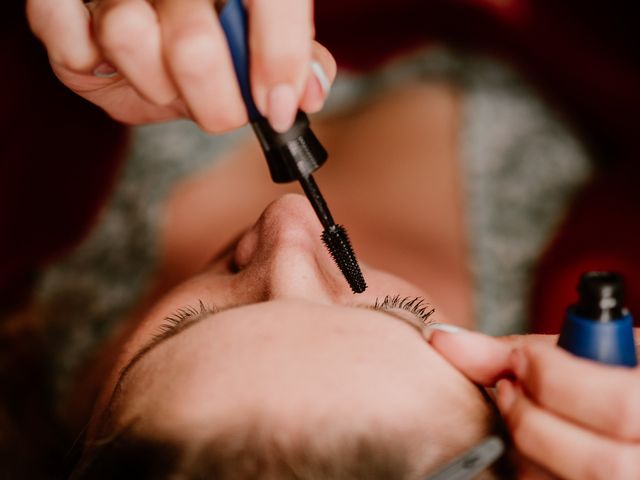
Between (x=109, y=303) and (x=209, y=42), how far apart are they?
2.68 feet

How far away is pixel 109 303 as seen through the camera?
1.18m

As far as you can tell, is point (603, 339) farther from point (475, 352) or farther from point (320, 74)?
point (320, 74)

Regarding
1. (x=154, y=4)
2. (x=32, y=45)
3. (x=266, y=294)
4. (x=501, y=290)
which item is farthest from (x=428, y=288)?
(x=32, y=45)

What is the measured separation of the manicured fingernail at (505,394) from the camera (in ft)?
1.72

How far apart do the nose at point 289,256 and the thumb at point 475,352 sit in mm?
148

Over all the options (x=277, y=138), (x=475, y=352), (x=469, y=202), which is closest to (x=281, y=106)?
(x=277, y=138)

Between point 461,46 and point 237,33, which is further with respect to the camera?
point 461,46

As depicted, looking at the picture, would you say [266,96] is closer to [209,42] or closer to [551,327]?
[209,42]

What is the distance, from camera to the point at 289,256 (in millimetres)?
676

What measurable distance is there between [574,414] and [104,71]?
60 cm

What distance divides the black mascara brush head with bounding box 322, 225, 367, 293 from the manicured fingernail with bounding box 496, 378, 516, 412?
18cm

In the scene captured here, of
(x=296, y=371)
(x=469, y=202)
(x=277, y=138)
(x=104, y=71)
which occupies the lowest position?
(x=469, y=202)

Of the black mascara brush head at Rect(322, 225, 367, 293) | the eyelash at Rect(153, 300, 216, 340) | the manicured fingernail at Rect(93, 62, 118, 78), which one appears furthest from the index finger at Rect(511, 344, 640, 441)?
the manicured fingernail at Rect(93, 62, 118, 78)

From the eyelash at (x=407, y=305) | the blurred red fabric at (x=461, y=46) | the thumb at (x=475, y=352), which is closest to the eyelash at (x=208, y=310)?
the eyelash at (x=407, y=305)
